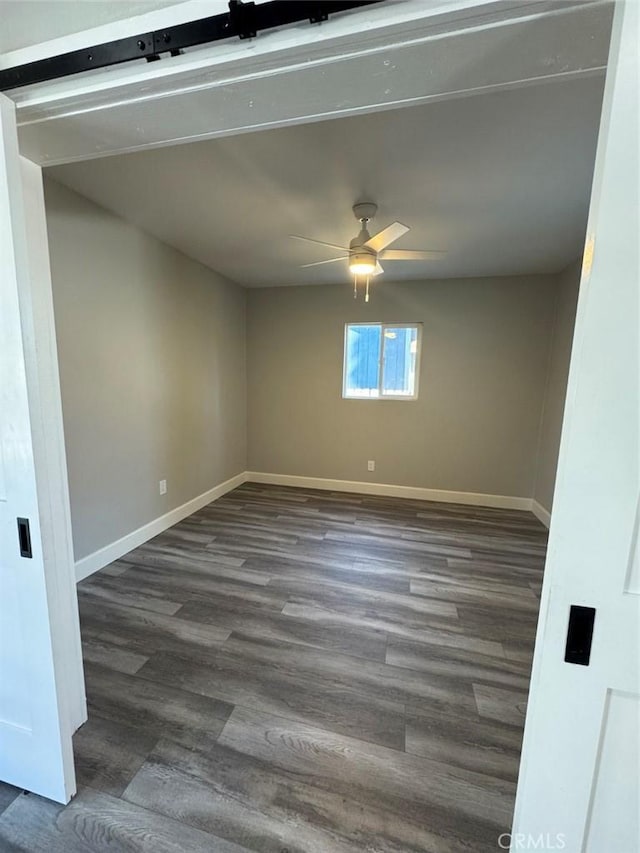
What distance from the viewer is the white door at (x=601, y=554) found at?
587mm

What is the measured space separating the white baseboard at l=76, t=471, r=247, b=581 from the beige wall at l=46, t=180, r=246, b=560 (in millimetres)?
65

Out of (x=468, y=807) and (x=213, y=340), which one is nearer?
(x=468, y=807)

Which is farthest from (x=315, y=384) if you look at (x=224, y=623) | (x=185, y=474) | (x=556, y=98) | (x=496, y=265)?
(x=556, y=98)

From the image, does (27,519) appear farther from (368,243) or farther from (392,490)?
(392,490)

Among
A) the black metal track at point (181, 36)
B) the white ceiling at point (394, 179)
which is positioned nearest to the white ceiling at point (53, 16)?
the black metal track at point (181, 36)

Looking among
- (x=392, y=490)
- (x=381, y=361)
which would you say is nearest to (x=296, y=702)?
(x=392, y=490)

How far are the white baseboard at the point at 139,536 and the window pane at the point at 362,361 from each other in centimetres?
207

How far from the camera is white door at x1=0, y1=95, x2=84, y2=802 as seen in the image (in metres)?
0.92

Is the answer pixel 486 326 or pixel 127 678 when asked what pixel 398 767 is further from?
pixel 486 326

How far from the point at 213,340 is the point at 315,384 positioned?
135 centimetres

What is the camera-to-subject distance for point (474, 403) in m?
4.09

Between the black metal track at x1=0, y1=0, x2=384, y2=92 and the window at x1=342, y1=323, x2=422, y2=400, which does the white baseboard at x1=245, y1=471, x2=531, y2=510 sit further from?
the black metal track at x1=0, y1=0, x2=384, y2=92

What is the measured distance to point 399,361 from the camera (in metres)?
4.29

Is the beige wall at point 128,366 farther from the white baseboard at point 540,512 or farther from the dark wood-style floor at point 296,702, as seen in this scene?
the white baseboard at point 540,512
